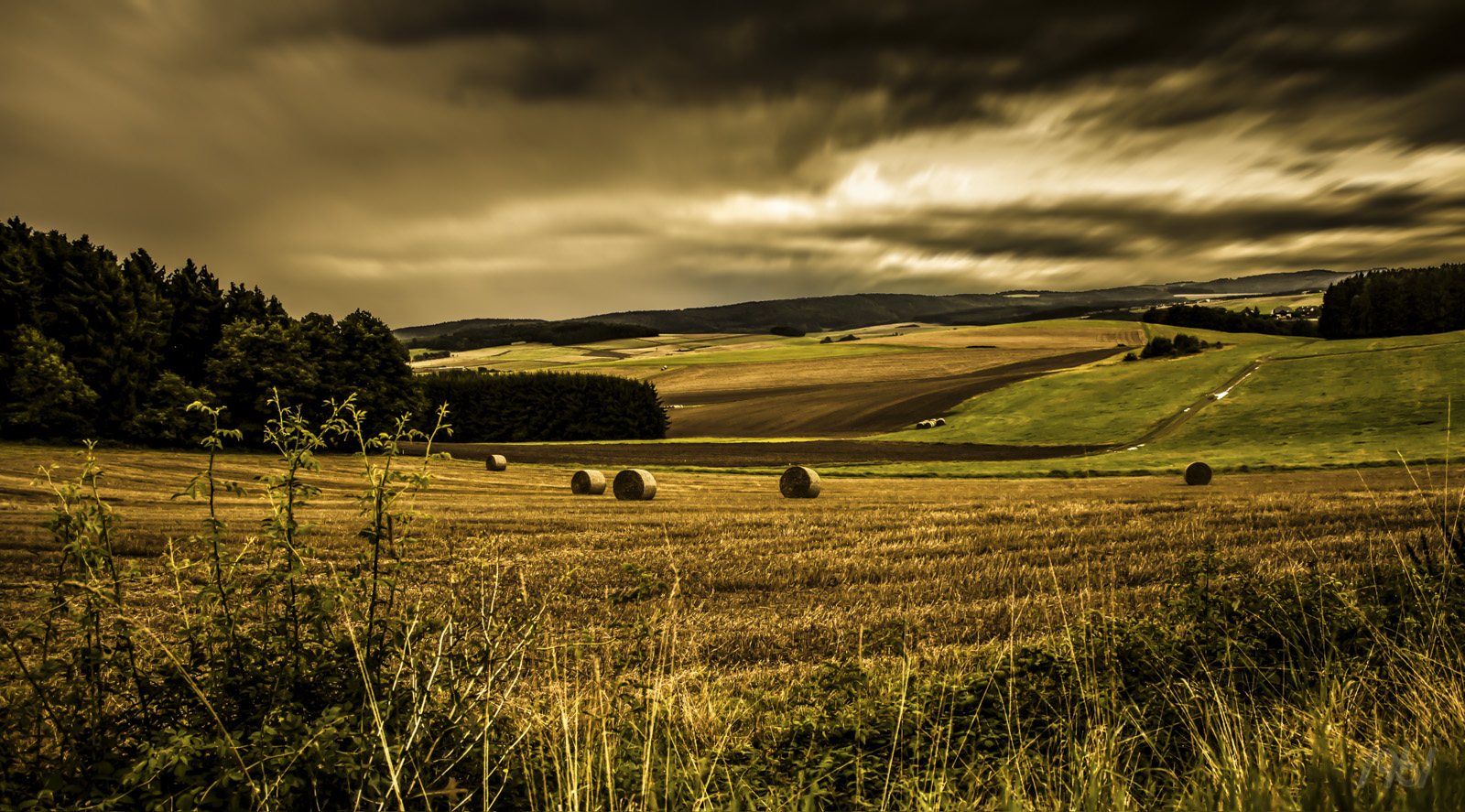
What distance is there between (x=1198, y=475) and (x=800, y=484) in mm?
17554

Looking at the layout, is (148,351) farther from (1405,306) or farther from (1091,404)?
(1405,306)

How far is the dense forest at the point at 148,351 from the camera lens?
38.9 meters

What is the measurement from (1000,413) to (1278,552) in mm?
57262

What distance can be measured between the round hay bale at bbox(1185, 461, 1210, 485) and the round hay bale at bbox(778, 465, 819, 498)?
1657cm

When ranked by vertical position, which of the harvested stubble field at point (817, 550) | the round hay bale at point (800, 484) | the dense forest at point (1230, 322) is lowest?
the round hay bale at point (800, 484)

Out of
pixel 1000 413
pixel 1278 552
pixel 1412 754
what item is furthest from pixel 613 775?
pixel 1000 413

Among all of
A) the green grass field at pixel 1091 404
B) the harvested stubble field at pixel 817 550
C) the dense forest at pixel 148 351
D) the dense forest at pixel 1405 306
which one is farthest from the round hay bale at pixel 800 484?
the dense forest at pixel 1405 306

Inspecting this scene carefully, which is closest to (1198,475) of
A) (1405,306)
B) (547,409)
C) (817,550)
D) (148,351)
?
(817,550)

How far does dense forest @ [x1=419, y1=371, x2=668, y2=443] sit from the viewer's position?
74.6 meters

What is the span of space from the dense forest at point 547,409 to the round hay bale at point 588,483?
44.9m

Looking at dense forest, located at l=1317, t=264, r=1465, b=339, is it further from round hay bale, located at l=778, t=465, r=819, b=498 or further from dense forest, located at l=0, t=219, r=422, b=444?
dense forest, located at l=0, t=219, r=422, b=444

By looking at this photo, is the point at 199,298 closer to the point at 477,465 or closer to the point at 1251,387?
the point at 477,465

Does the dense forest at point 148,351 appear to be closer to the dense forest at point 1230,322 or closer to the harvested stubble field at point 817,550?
the harvested stubble field at point 817,550

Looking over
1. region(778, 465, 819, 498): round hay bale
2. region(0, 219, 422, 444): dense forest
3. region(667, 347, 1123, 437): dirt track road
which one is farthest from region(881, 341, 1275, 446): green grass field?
region(0, 219, 422, 444): dense forest
